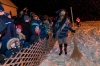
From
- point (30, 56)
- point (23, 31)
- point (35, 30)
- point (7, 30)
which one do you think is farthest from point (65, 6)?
point (7, 30)

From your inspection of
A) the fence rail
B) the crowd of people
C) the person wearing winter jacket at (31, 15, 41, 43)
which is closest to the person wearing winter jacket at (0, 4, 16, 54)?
the crowd of people

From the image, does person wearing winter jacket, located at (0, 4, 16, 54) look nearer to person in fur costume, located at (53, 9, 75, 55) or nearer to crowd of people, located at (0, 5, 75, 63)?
crowd of people, located at (0, 5, 75, 63)

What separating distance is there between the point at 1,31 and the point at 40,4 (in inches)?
642

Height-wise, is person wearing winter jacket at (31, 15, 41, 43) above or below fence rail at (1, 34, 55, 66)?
above

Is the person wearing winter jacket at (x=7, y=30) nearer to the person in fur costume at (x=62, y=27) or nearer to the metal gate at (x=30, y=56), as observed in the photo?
the metal gate at (x=30, y=56)

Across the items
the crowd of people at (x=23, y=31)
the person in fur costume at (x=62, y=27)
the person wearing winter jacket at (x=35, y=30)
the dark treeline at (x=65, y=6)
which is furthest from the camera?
the dark treeline at (x=65, y=6)

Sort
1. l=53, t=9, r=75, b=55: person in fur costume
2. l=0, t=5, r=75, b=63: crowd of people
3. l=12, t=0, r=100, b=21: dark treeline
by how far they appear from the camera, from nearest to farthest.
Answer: l=0, t=5, r=75, b=63: crowd of people → l=53, t=9, r=75, b=55: person in fur costume → l=12, t=0, r=100, b=21: dark treeline

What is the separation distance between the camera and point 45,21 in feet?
21.6

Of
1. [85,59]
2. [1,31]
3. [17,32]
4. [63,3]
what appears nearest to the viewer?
[1,31]

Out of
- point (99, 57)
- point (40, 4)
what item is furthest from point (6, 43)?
point (40, 4)

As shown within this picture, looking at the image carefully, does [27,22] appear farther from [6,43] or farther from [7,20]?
[6,43]

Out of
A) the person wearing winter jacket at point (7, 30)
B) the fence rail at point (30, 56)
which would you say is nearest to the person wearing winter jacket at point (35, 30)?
the fence rail at point (30, 56)

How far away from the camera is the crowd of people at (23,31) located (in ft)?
12.9

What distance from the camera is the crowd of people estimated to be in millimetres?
3938
